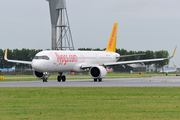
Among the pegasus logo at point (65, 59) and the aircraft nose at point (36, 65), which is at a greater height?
the pegasus logo at point (65, 59)

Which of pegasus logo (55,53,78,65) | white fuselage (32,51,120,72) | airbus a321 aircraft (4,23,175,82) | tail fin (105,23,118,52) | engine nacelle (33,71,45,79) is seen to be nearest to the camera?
white fuselage (32,51,120,72)

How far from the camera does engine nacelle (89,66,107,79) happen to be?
163 feet

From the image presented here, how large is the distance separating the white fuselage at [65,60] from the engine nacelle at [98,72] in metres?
2.90

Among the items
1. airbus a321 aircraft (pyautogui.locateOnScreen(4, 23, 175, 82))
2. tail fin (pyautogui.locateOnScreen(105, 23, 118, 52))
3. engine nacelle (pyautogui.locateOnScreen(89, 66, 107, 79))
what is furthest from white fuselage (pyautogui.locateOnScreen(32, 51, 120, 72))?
tail fin (pyautogui.locateOnScreen(105, 23, 118, 52))

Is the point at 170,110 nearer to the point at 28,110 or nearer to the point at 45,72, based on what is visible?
the point at 28,110

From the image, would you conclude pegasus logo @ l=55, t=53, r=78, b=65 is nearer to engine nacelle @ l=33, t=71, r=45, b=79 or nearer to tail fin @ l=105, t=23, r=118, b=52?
engine nacelle @ l=33, t=71, r=45, b=79

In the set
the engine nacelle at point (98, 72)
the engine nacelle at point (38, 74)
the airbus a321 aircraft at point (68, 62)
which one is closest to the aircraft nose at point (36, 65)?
the airbus a321 aircraft at point (68, 62)

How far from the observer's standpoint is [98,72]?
5131 centimetres

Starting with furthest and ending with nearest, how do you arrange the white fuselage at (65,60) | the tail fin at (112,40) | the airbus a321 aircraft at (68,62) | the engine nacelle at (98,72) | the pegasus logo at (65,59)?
the tail fin at (112,40)
the pegasus logo at (65,59)
the engine nacelle at (98,72)
the airbus a321 aircraft at (68,62)
the white fuselage at (65,60)

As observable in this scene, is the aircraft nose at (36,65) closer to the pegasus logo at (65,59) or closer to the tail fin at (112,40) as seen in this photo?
the pegasus logo at (65,59)

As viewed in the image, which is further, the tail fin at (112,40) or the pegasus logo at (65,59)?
the tail fin at (112,40)

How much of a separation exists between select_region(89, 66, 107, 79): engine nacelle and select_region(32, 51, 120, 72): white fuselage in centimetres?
290

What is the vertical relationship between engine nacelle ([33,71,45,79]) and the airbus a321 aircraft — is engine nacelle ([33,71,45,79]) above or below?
below

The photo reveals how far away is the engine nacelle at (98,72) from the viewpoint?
49.8 metres
